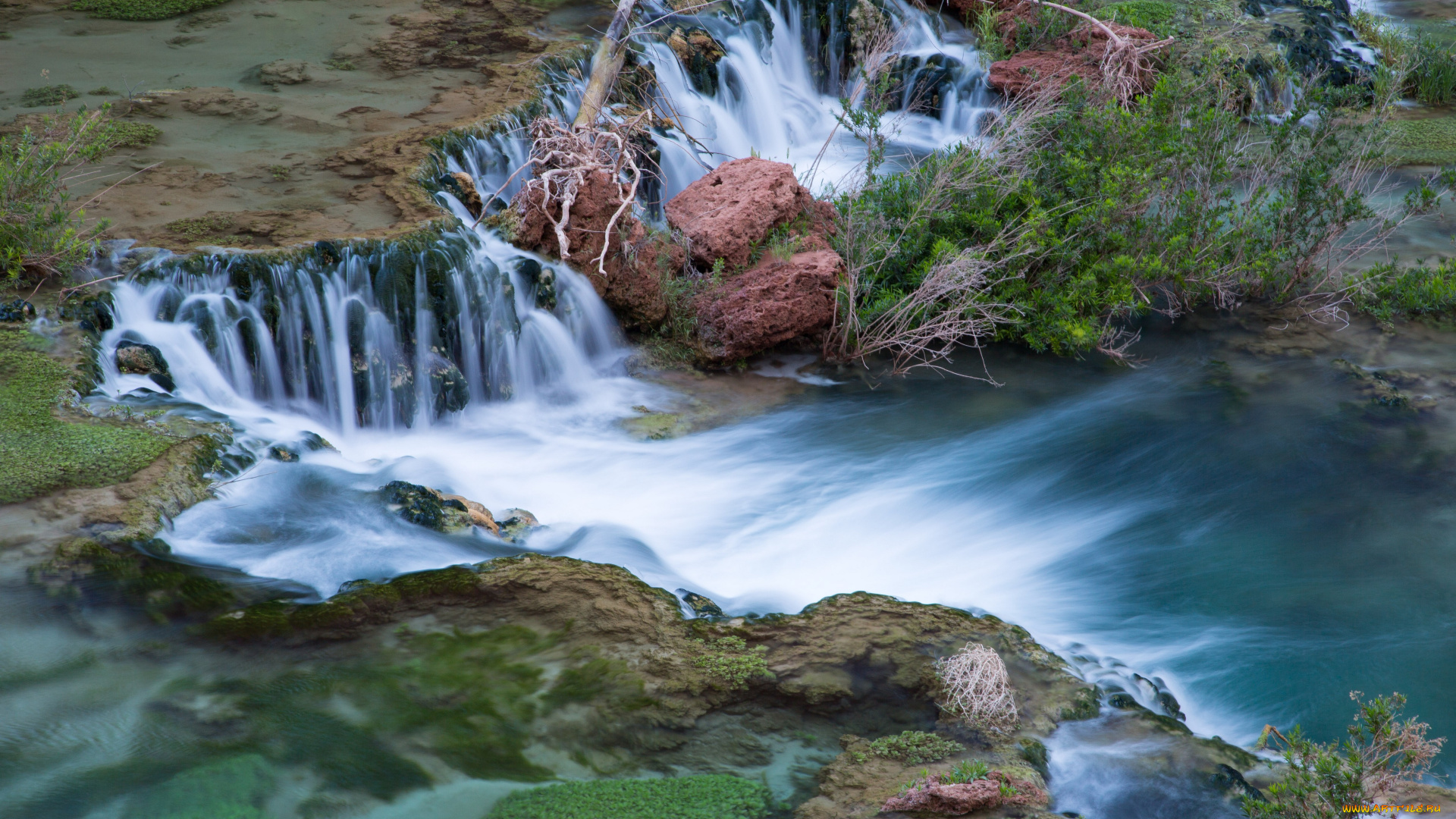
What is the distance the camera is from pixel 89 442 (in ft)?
18.1

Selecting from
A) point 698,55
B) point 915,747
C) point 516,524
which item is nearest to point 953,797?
point 915,747

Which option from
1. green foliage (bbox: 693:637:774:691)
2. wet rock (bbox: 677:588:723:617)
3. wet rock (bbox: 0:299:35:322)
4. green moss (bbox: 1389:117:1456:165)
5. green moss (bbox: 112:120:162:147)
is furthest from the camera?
green moss (bbox: 1389:117:1456:165)

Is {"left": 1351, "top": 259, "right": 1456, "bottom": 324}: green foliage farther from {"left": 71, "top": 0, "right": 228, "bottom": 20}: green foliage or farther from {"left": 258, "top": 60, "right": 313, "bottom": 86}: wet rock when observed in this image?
{"left": 71, "top": 0, "right": 228, "bottom": 20}: green foliage

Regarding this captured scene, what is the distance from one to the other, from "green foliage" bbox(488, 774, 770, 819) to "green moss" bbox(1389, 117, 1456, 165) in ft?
39.6

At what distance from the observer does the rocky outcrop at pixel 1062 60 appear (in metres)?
11.6

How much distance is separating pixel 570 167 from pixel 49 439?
169 inches

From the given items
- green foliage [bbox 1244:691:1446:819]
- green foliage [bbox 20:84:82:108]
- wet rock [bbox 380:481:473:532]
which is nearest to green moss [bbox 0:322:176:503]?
wet rock [bbox 380:481:473:532]

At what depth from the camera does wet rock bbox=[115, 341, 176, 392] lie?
643 centimetres

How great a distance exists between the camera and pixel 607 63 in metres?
10.3

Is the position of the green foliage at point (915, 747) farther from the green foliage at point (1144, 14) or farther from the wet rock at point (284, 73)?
the green foliage at point (1144, 14)

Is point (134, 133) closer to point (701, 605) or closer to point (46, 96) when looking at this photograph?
point (46, 96)

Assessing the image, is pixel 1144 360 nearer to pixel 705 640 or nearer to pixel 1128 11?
pixel 705 640

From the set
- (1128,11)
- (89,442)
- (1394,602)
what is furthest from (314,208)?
(1128,11)

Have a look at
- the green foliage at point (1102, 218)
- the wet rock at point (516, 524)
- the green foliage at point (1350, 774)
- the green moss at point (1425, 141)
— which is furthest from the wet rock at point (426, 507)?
the green moss at point (1425, 141)
